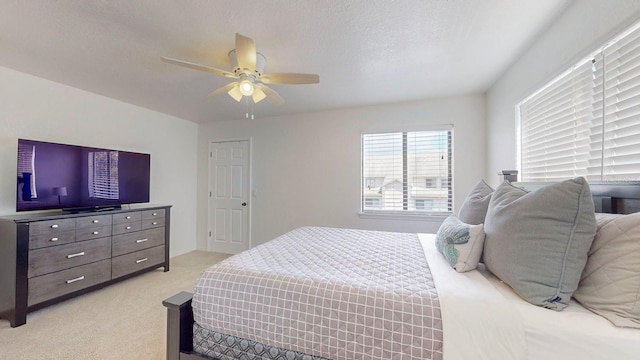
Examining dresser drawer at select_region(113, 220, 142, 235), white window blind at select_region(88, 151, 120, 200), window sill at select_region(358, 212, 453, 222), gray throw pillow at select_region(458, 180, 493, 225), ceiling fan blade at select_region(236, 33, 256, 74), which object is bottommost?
dresser drawer at select_region(113, 220, 142, 235)

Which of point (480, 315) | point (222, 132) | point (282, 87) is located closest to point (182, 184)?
point (222, 132)

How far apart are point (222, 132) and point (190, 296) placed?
11.7 feet

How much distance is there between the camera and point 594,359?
2.64 ft

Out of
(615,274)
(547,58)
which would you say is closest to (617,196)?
(615,274)

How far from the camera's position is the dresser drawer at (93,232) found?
2551 millimetres

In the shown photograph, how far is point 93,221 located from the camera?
2.67m

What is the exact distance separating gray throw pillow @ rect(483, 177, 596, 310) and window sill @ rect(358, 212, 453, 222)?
2.33 meters

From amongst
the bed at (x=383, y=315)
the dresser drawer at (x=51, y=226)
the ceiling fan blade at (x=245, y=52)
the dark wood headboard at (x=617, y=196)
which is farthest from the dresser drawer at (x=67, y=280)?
the dark wood headboard at (x=617, y=196)

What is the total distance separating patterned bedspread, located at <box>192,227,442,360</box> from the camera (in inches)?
38.6

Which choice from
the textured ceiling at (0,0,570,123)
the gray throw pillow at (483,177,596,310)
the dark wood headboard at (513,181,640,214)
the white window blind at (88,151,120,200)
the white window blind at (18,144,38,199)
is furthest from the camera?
the white window blind at (88,151,120,200)

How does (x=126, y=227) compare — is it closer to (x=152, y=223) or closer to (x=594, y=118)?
(x=152, y=223)

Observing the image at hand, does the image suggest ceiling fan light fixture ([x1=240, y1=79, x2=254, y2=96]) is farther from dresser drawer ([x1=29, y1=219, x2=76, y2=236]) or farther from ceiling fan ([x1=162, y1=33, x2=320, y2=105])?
dresser drawer ([x1=29, y1=219, x2=76, y2=236])

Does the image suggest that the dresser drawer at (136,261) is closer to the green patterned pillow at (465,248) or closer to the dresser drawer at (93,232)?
the dresser drawer at (93,232)

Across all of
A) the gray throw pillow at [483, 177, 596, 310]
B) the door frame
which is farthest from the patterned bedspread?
the door frame
